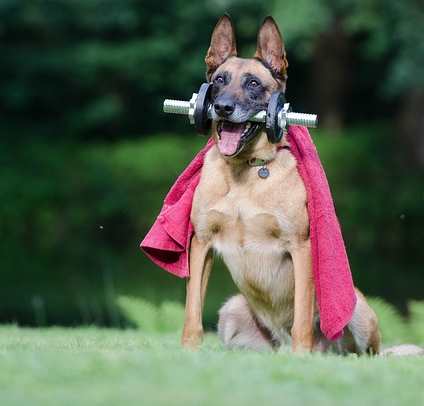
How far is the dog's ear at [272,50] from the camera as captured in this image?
24.0 ft

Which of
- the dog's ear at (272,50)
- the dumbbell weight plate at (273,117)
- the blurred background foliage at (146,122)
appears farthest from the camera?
the blurred background foliage at (146,122)

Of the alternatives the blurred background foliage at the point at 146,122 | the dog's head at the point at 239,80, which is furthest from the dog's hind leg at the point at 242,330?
the blurred background foliage at the point at 146,122

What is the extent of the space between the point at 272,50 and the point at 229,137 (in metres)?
0.73

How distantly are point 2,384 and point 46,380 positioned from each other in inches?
8.0

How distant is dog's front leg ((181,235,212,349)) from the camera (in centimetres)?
711

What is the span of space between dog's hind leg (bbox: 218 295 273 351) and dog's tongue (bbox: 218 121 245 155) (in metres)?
1.35

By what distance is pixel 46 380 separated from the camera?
4945mm

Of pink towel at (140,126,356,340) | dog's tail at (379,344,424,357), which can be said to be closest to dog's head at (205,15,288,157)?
pink towel at (140,126,356,340)

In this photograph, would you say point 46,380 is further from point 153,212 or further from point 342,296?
point 153,212

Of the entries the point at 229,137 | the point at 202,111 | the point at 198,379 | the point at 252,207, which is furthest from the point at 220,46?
the point at 198,379

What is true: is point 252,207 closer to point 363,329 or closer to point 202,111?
point 202,111

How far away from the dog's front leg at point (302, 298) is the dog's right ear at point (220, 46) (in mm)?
1448

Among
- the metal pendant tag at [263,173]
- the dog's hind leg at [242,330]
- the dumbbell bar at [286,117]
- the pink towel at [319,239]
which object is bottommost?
the dog's hind leg at [242,330]

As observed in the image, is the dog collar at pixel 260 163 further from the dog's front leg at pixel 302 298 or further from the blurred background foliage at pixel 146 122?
the blurred background foliage at pixel 146 122
